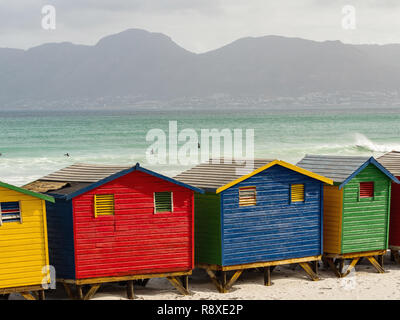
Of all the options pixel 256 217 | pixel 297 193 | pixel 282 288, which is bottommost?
pixel 282 288

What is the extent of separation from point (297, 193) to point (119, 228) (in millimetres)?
5684

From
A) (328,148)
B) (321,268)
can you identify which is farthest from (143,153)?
(321,268)

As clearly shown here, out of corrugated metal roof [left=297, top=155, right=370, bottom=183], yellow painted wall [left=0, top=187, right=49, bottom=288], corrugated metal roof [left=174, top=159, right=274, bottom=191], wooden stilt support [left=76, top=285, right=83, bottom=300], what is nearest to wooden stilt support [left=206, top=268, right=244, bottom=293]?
corrugated metal roof [left=174, top=159, right=274, bottom=191]

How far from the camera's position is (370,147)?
91.3 m

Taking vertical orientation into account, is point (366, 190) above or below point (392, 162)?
below

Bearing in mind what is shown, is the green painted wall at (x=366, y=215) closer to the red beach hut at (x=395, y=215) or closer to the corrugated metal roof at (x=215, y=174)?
the red beach hut at (x=395, y=215)

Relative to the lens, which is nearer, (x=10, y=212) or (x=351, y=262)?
(x=10, y=212)

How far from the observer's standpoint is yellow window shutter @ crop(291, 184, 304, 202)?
20.0 m

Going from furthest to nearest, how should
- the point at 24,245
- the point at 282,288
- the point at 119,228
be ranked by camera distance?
the point at 282,288
the point at 119,228
the point at 24,245

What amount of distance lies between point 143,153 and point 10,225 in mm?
65163

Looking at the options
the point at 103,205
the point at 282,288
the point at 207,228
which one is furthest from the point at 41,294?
the point at 282,288

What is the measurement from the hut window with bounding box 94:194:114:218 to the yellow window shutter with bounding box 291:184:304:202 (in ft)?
18.6

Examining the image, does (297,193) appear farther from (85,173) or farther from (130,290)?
(85,173)

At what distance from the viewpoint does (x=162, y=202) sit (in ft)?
60.2
